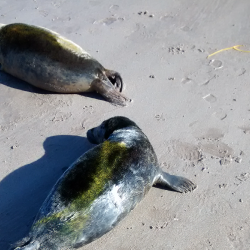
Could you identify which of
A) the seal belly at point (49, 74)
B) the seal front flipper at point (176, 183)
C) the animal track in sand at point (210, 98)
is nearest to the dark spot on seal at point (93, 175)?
the seal front flipper at point (176, 183)

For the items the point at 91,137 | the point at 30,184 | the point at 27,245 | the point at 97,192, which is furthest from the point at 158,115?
the point at 27,245

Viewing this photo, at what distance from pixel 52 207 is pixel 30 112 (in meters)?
1.78

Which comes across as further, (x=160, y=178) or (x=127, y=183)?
(x=160, y=178)

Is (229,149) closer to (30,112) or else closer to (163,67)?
(163,67)

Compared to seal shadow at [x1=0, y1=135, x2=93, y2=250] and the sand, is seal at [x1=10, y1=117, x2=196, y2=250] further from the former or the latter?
seal shadow at [x1=0, y1=135, x2=93, y2=250]

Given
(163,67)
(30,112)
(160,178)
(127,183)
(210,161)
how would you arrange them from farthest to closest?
1. (163,67)
2. (30,112)
3. (210,161)
4. (160,178)
5. (127,183)

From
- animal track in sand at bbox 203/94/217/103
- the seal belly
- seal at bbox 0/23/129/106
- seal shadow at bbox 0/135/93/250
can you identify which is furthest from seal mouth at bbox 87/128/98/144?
animal track in sand at bbox 203/94/217/103

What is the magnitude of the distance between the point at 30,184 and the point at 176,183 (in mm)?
1253

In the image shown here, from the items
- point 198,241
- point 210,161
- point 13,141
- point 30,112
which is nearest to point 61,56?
point 30,112

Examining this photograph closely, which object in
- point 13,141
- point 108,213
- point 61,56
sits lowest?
point 13,141

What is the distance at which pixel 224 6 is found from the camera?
19.7 ft

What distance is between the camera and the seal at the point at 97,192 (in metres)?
2.86

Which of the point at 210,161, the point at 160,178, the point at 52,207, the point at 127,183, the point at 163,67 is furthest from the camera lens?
the point at 163,67

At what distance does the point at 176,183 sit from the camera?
11.8 feet
